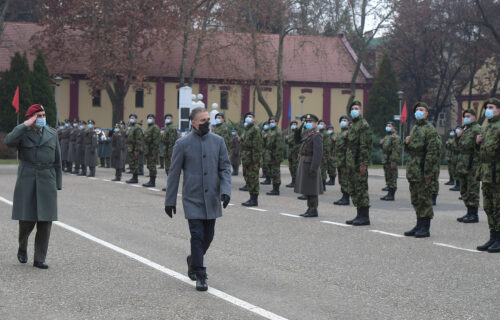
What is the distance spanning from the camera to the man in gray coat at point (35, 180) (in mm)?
8688

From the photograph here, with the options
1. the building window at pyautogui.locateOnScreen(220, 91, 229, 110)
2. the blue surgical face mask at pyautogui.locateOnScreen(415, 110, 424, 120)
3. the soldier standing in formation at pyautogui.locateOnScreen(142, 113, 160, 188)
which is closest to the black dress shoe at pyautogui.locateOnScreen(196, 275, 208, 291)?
the blue surgical face mask at pyautogui.locateOnScreen(415, 110, 424, 120)

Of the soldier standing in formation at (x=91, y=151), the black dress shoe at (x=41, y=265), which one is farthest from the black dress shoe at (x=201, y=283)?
the soldier standing in formation at (x=91, y=151)

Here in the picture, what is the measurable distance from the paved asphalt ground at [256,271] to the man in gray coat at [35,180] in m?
0.41

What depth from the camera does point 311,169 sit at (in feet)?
46.2

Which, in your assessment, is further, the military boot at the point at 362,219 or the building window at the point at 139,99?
the building window at the point at 139,99

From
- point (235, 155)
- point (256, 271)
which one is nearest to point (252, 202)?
point (256, 271)

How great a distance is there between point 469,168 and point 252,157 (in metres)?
4.90

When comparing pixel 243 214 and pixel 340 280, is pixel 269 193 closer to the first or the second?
pixel 243 214

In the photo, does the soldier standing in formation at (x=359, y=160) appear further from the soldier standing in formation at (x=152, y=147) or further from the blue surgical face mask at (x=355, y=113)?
the soldier standing in formation at (x=152, y=147)

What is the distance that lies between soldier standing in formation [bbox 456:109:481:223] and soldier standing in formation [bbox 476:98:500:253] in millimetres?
3019

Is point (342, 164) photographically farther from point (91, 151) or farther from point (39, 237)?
point (91, 151)

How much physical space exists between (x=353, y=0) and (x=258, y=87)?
28.1ft

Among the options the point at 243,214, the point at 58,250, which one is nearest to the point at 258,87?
the point at 243,214

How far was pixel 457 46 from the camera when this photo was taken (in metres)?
54.1
